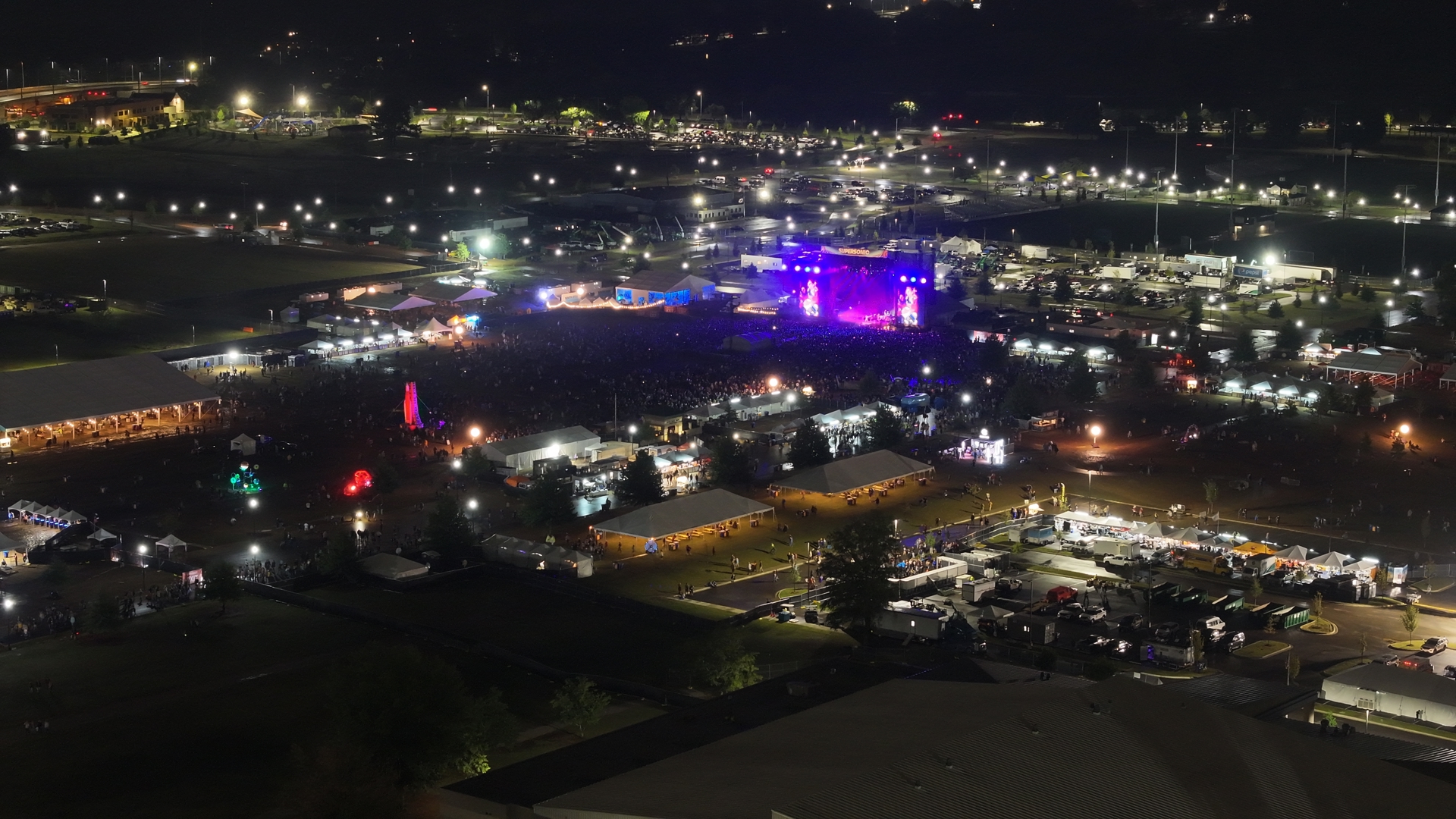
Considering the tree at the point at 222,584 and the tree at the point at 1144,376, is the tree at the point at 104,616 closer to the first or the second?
the tree at the point at 222,584

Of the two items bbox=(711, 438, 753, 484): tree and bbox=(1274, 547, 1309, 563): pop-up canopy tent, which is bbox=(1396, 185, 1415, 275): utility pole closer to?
bbox=(1274, 547, 1309, 563): pop-up canopy tent

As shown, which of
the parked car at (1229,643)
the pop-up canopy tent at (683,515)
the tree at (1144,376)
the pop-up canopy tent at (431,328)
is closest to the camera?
the parked car at (1229,643)

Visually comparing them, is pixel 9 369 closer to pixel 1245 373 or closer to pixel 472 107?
pixel 1245 373

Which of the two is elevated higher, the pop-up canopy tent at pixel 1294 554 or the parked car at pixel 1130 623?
the pop-up canopy tent at pixel 1294 554

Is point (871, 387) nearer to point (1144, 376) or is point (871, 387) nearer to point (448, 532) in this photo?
point (1144, 376)

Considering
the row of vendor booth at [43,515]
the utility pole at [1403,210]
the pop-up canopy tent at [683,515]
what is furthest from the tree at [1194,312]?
the row of vendor booth at [43,515]
